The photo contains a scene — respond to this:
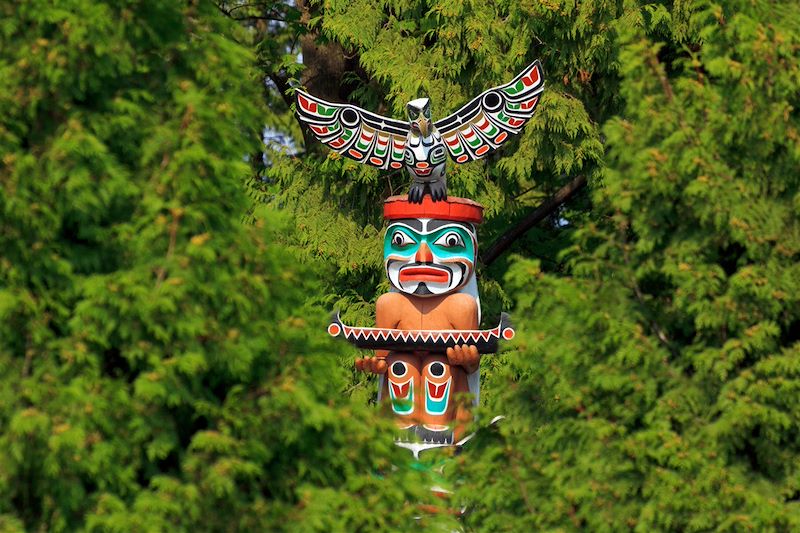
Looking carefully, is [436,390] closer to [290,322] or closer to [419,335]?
[419,335]

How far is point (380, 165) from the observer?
13.7 meters

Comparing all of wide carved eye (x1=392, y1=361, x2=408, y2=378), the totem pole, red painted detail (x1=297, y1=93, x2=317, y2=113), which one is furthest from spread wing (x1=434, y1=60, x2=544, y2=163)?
wide carved eye (x1=392, y1=361, x2=408, y2=378)

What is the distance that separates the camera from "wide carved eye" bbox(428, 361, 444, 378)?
13.0 m

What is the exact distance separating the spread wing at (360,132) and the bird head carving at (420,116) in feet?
2.36

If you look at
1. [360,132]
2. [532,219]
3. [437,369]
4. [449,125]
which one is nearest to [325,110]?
[360,132]

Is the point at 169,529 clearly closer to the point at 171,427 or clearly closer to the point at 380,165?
the point at 171,427

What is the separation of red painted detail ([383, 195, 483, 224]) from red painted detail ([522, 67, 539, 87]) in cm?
137

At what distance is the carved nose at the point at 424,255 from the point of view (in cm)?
1302

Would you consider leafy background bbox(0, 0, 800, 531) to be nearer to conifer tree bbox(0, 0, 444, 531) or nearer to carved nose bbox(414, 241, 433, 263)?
conifer tree bbox(0, 0, 444, 531)

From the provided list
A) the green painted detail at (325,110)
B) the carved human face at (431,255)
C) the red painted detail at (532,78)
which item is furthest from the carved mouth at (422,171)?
the red painted detail at (532,78)

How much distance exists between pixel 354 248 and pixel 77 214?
10.00m

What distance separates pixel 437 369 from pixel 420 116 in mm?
2274

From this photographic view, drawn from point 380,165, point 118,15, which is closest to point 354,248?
point 380,165

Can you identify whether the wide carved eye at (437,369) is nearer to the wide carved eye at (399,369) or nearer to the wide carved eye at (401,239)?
the wide carved eye at (399,369)
